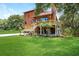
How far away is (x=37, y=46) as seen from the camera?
2684 mm

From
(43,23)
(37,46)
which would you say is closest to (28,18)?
(43,23)

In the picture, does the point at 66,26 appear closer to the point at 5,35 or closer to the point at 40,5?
the point at 40,5

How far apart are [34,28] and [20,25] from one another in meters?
0.15

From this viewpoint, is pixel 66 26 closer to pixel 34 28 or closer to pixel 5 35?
pixel 34 28

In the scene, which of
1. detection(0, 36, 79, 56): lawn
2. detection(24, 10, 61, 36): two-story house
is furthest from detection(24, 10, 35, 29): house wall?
detection(0, 36, 79, 56): lawn

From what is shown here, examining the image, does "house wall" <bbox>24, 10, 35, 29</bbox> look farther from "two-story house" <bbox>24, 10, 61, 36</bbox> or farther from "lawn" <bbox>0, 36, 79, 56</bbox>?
"lawn" <bbox>0, 36, 79, 56</bbox>

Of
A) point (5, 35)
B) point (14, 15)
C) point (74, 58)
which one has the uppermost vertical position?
point (14, 15)

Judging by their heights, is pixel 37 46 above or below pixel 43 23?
below

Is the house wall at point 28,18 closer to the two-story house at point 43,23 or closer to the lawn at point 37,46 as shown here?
the two-story house at point 43,23

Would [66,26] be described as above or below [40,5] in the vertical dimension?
below

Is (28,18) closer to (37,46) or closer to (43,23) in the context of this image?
(43,23)

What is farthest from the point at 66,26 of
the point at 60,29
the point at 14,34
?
the point at 14,34

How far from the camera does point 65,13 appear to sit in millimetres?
2748

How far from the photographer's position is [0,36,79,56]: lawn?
8.73ft
